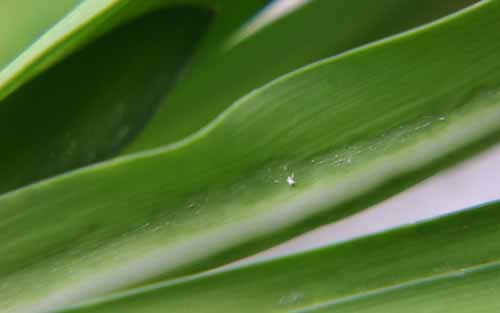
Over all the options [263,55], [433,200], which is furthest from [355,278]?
[433,200]

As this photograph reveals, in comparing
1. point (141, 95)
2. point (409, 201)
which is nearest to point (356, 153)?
point (141, 95)

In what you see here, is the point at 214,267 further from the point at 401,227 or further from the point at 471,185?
the point at 471,185

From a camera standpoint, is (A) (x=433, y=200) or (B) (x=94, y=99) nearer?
(B) (x=94, y=99)

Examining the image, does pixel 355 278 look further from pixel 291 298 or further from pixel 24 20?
pixel 24 20

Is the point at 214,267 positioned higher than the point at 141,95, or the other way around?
the point at 141,95

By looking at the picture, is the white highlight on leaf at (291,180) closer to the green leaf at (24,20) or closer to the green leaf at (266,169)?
the green leaf at (266,169)
